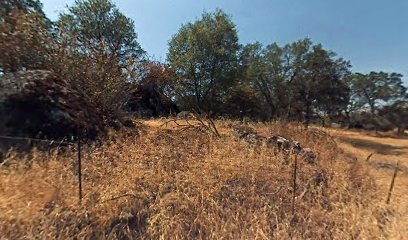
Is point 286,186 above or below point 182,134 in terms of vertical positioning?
below

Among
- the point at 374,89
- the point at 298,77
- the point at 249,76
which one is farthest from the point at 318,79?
the point at 374,89

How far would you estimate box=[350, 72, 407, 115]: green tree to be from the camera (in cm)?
3800

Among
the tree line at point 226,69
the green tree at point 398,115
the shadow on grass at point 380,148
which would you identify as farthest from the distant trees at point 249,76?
the green tree at point 398,115

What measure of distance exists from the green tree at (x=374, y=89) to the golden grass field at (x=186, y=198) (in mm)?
35705

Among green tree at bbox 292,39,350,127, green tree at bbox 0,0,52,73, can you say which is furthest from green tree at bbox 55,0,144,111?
green tree at bbox 292,39,350,127

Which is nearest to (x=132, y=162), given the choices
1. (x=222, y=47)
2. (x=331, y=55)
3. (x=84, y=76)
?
(x=84, y=76)

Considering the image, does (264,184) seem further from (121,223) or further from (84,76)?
(84,76)

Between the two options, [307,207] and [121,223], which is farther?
[307,207]

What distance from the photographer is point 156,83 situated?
78.0ft

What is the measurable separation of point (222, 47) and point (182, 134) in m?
14.8

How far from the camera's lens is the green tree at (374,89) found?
1496 inches

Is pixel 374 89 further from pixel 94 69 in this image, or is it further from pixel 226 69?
pixel 94 69

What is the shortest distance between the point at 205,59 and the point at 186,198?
60.7 ft

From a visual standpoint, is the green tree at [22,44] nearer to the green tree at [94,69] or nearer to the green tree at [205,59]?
the green tree at [94,69]
